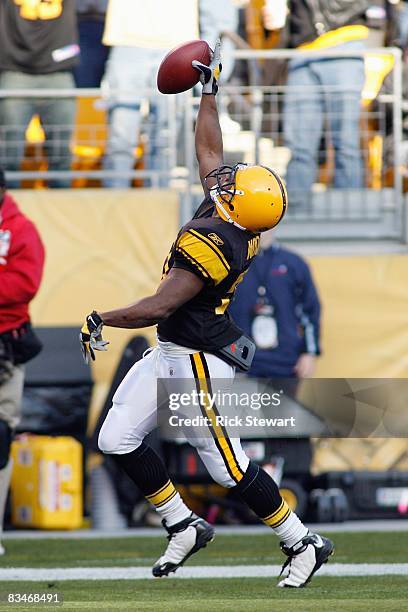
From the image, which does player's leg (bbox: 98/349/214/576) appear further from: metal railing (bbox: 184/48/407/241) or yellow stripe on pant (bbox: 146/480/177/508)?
metal railing (bbox: 184/48/407/241)

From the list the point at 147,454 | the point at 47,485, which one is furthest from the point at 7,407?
the point at 147,454

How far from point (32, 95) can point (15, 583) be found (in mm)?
4522

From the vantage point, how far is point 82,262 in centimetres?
1009

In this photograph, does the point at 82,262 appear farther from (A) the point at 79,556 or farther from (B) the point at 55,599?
(B) the point at 55,599

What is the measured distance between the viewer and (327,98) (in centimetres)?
1018

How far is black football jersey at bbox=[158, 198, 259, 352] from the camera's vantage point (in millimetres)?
5703

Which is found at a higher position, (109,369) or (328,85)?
(328,85)

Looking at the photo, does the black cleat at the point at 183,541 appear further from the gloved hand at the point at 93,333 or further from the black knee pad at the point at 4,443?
the black knee pad at the point at 4,443

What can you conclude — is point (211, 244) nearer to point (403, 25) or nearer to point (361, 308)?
point (361, 308)

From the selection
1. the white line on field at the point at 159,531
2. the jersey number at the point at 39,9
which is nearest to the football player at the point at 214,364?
the white line on field at the point at 159,531

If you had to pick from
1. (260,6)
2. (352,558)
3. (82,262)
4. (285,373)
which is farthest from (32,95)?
(352,558)

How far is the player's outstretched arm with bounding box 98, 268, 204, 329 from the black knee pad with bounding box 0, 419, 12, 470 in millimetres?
2255

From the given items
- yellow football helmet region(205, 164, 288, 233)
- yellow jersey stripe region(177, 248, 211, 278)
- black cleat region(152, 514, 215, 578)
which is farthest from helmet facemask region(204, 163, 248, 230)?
black cleat region(152, 514, 215, 578)

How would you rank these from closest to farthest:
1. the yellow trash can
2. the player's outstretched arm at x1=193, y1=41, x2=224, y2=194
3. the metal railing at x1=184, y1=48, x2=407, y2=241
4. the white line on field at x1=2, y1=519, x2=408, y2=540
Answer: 1. the player's outstretched arm at x1=193, y1=41, x2=224, y2=194
2. the white line on field at x1=2, y1=519, x2=408, y2=540
3. the yellow trash can
4. the metal railing at x1=184, y1=48, x2=407, y2=241
